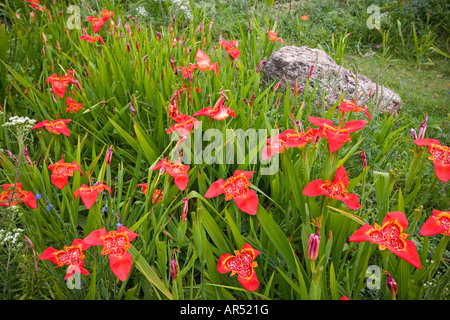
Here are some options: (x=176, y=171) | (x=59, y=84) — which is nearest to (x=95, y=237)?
(x=176, y=171)

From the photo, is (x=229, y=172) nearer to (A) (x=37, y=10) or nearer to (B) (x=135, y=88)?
(B) (x=135, y=88)

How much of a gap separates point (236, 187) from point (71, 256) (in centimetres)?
52

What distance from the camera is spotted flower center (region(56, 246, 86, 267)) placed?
1.05 metres

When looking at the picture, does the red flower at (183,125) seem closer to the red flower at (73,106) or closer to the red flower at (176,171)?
the red flower at (176,171)

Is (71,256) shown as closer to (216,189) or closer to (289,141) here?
(216,189)

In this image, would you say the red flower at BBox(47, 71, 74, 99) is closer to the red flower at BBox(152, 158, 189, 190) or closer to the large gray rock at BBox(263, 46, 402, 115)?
the red flower at BBox(152, 158, 189, 190)

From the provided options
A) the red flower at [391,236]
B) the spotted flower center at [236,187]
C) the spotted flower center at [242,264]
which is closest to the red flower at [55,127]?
the spotted flower center at [236,187]

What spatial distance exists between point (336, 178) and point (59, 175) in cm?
89

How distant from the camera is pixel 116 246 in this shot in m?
1.00

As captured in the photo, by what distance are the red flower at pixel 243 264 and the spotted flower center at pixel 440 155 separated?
1.88 feet

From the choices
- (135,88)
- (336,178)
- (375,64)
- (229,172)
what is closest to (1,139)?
(135,88)

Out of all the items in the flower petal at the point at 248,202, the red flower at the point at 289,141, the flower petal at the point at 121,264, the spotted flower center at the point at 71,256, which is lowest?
the spotted flower center at the point at 71,256

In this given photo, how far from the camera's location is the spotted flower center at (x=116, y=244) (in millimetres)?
992

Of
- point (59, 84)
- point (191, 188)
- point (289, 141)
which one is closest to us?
point (289, 141)
